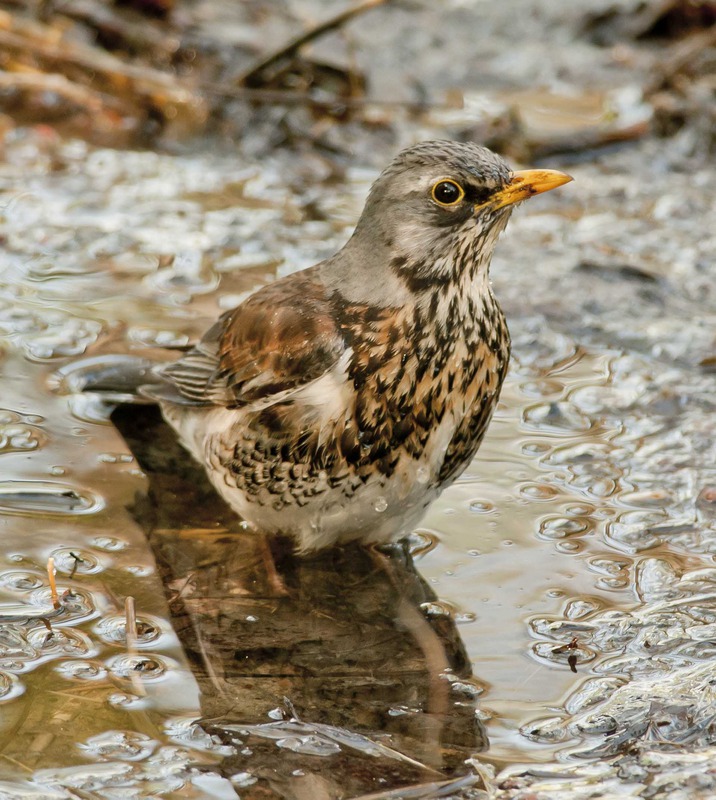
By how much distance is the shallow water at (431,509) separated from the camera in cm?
405

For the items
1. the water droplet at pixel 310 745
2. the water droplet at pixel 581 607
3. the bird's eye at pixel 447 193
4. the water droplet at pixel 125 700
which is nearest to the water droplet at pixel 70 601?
the water droplet at pixel 125 700

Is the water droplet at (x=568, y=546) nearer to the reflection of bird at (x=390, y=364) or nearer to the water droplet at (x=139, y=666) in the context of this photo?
the reflection of bird at (x=390, y=364)

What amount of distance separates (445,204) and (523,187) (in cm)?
29

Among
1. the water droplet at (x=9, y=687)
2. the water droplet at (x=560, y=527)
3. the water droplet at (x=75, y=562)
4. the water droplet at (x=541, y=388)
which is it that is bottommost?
the water droplet at (x=9, y=687)

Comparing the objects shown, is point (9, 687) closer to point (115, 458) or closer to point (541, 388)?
point (115, 458)

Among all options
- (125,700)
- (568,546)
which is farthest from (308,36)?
(125,700)

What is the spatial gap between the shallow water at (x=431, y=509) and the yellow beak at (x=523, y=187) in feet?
4.27

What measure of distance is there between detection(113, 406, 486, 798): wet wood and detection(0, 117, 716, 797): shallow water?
92 mm

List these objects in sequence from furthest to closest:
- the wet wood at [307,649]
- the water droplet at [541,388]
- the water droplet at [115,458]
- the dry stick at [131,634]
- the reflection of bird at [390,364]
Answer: the water droplet at [541,388]
the water droplet at [115,458]
the reflection of bird at [390,364]
the dry stick at [131,634]
the wet wood at [307,649]

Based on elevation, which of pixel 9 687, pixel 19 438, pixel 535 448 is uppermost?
pixel 535 448

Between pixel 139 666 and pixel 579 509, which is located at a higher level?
pixel 579 509

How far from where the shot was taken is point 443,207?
184 inches

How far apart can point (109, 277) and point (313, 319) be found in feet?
8.29

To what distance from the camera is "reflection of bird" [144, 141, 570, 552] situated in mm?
4559
